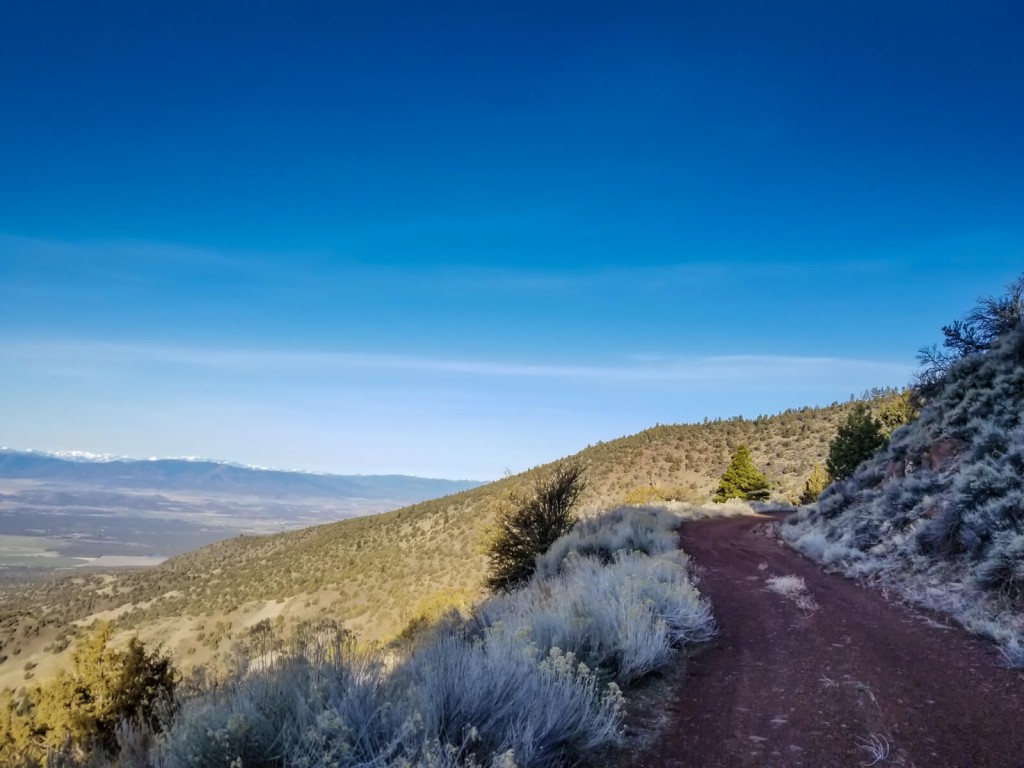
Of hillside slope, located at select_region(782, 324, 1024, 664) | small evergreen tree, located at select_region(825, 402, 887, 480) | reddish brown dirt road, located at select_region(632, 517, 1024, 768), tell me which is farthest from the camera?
small evergreen tree, located at select_region(825, 402, 887, 480)

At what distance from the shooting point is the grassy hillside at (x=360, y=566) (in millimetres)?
40750

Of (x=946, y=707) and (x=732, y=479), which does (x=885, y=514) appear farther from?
(x=732, y=479)

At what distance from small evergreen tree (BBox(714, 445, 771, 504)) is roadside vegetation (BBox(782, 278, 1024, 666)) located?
24108 millimetres

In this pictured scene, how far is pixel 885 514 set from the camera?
1320 cm

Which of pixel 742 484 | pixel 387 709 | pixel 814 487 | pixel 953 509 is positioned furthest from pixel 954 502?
pixel 742 484

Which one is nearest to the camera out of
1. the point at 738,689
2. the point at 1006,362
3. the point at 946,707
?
the point at 946,707

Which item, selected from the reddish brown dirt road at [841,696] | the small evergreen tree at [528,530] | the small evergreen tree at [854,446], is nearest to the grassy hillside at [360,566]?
the small evergreen tree at [528,530]

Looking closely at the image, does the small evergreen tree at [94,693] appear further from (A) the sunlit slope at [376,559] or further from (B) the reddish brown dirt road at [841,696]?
(A) the sunlit slope at [376,559]

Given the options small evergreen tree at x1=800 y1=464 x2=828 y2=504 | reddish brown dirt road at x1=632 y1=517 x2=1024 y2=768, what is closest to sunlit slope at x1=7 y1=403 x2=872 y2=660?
small evergreen tree at x1=800 y1=464 x2=828 y2=504

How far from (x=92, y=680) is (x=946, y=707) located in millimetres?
15754

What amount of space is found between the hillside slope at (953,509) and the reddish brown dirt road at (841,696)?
2.62ft

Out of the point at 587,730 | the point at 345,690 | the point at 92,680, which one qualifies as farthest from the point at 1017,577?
the point at 92,680

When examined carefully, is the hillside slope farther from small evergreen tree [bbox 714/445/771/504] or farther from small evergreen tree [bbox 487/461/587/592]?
small evergreen tree [bbox 714/445/771/504]

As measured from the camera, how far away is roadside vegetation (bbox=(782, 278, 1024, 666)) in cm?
805
